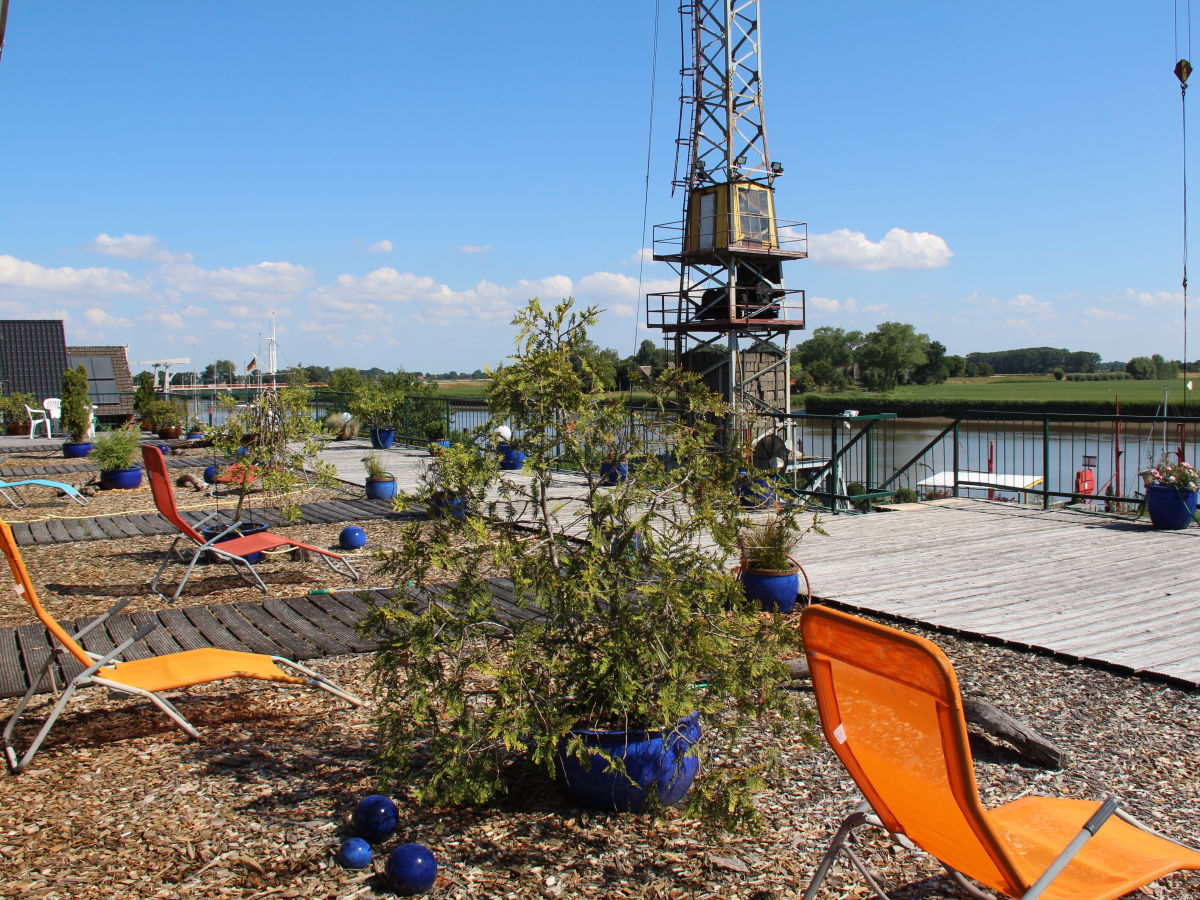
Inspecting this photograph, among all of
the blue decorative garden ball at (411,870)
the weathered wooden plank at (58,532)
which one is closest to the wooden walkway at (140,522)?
the weathered wooden plank at (58,532)

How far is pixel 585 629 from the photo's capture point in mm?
3055

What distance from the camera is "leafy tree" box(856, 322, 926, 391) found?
87637mm

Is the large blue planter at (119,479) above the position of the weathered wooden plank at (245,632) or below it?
above

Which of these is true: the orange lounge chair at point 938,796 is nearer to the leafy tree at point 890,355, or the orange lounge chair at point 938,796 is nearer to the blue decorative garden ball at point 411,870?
the blue decorative garden ball at point 411,870

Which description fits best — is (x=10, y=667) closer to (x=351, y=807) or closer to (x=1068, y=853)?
(x=351, y=807)

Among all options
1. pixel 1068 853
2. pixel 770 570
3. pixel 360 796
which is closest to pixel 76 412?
pixel 770 570

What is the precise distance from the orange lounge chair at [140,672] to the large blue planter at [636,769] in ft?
4.25

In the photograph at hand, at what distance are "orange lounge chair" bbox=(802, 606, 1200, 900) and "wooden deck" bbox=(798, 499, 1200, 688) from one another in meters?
2.74

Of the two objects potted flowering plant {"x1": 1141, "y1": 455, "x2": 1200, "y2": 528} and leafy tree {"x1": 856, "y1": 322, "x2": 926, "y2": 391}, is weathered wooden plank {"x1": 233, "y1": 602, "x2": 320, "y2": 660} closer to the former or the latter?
potted flowering plant {"x1": 1141, "y1": 455, "x2": 1200, "y2": 528}

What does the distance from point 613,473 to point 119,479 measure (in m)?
10.7

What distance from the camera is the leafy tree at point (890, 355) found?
87.6 metres

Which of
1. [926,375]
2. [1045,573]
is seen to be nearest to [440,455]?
[1045,573]

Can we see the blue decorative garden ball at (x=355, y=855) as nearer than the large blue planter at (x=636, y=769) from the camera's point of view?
Yes

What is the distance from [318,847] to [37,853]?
0.84m
